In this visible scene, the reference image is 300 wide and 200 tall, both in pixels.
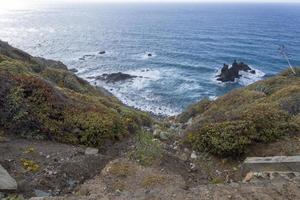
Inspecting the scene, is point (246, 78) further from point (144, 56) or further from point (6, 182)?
point (6, 182)

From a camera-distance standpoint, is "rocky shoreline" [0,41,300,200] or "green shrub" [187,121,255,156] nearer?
"rocky shoreline" [0,41,300,200]

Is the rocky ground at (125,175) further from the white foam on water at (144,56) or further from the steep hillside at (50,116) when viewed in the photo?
the white foam on water at (144,56)

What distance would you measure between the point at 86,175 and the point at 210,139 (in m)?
4.59

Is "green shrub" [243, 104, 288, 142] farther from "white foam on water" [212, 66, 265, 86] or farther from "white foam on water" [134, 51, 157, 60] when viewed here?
"white foam on water" [134, 51, 157, 60]

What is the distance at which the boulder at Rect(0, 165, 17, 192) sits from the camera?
8.68 m

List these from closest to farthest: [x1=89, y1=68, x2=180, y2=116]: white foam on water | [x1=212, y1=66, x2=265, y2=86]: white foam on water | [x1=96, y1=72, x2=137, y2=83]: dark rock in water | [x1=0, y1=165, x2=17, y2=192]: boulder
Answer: [x1=0, y1=165, x2=17, y2=192]: boulder
[x1=89, y1=68, x2=180, y2=116]: white foam on water
[x1=96, y1=72, x2=137, y2=83]: dark rock in water
[x1=212, y1=66, x2=265, y2=86]: white foam on water

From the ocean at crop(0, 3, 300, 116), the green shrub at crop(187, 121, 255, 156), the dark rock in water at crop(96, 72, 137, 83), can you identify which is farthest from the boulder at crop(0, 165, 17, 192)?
the dark rock in water at crop(96, 72, 137, 83)

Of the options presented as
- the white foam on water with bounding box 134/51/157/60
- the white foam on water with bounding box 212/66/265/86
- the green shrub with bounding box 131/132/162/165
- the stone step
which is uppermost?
the stone step

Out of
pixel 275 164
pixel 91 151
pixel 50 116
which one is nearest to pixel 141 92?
pixel 50 116

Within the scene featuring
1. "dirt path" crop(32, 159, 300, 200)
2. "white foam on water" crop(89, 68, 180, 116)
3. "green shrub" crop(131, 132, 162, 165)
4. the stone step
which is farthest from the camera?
"white foam on water" crop(89, 68, 180, 116)

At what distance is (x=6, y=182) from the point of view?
8.82 meters

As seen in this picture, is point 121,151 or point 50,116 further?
point 50,116

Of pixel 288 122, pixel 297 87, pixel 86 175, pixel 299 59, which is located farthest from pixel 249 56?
pixel 86 175

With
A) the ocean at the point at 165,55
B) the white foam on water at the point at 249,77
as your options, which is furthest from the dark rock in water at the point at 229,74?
the ocean at the point at 165,55
